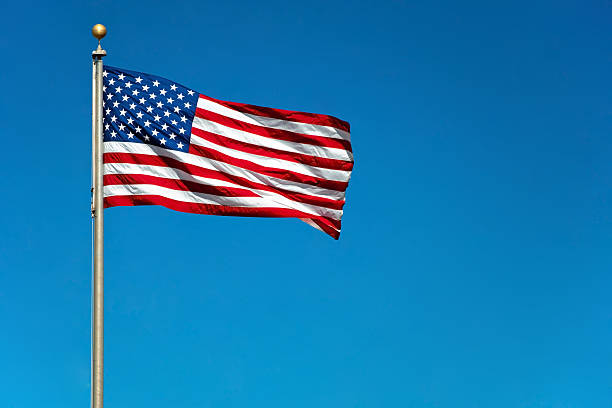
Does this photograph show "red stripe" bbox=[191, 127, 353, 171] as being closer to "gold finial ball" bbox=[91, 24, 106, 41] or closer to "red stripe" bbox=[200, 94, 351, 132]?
"red stripe" bbox=[200, 94, 351, 132]

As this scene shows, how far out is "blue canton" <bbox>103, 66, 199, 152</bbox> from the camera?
1916 cm

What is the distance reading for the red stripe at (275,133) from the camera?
2083 centimetres

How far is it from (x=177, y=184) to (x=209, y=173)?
0.83 meters

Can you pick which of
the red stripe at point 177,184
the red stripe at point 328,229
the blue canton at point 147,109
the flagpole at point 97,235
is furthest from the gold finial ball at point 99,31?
the red stripe at point 328,229

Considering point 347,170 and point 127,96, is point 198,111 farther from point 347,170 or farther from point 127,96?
point 347,170

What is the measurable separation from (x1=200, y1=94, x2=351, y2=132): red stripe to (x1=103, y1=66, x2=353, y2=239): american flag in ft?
0.08

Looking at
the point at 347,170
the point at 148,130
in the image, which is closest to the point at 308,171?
the point at 347,170

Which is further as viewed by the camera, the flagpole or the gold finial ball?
the gold finial ball

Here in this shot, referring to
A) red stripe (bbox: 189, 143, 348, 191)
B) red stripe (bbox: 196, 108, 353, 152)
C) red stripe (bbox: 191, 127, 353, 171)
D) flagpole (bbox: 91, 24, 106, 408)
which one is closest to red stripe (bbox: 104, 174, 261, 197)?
red stripe (bbox: 189, 143, 348, 191)

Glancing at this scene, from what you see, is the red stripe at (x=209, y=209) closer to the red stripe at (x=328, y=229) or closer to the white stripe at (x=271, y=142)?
the red stripe at (x=328, y=229)

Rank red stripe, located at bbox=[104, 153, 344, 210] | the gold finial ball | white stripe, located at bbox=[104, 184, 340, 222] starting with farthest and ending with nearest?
red stripe, located at bbox=[104, 153, 344, 210], white stripe, located at bbox=[104, 184, 340, 222], the gold finial ball

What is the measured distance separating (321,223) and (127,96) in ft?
17.8

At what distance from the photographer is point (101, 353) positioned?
16.0 m

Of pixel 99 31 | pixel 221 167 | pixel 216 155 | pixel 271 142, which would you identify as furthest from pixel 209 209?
pixel 99 31
